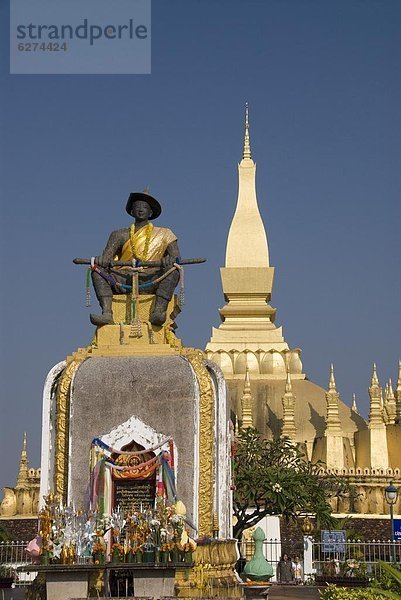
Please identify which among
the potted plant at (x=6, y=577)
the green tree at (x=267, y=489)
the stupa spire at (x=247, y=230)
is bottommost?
the potted plant at (x=6, y=577)

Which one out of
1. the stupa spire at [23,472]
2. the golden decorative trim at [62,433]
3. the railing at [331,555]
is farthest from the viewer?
the stupa spire at [23,472]

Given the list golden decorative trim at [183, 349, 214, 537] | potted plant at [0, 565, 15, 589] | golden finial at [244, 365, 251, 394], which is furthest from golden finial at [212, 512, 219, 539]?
golden finial at [244, 365, 251, 394]

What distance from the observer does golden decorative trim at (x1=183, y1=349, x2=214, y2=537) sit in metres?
14.4

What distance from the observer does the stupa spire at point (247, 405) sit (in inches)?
A: 1523

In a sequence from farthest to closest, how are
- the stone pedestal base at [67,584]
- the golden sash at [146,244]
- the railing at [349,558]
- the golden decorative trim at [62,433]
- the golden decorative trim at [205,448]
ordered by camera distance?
1. the railing at [349,558]
2. the golden sash at [146,244]
3. the golden decorative trim at [62,433]
4. the golden decorative trim at [205,448]
5. the stone pedestal base at [67,584]

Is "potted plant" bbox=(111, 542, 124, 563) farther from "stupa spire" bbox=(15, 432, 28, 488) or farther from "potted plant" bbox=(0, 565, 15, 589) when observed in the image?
"stupa spire" bbox=(15, 432, 28, 488)

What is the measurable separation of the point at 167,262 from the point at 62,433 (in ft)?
9.69

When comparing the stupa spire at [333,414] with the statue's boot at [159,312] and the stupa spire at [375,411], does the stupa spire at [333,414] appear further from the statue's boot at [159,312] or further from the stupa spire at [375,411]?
the statue's boot at [159,312]

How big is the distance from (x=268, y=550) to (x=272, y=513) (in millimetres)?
4167

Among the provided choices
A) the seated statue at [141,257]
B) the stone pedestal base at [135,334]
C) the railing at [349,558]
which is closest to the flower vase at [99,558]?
the stone pedestal base at [135,334]

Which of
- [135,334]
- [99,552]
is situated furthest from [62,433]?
[99,552]

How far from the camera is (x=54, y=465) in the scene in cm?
1473

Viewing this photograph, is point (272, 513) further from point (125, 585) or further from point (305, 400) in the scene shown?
point (305, 400)

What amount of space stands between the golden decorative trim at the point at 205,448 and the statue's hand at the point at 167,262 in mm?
1569
